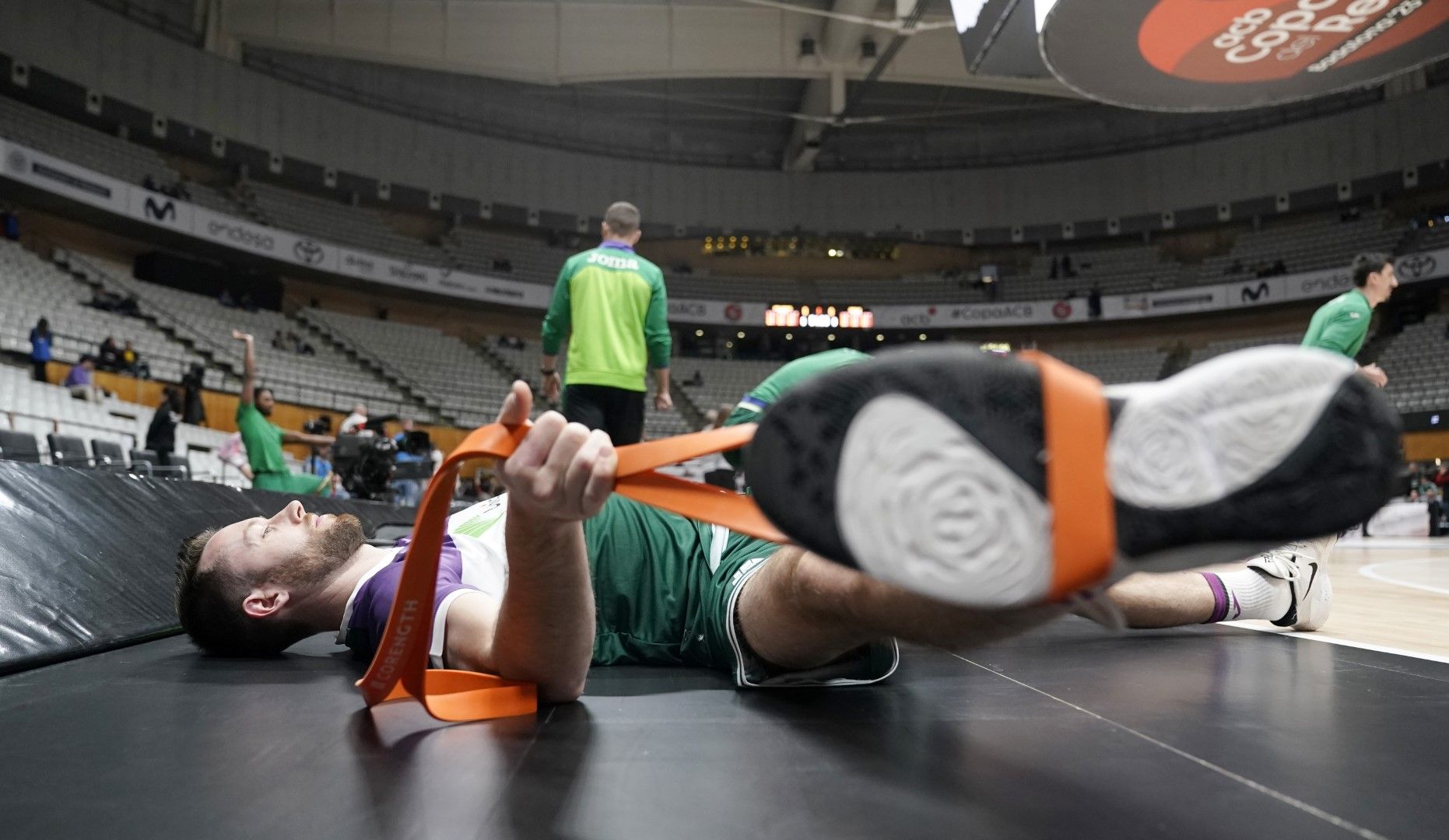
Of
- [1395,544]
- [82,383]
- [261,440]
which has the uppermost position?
[82,383]

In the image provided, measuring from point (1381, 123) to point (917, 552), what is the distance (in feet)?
75.4

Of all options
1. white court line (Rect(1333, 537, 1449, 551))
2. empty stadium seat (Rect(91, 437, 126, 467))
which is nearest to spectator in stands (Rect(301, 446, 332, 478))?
empty stadium seat (Rect(91, 437, 126, 467))

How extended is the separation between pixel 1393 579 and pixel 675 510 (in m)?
5.01

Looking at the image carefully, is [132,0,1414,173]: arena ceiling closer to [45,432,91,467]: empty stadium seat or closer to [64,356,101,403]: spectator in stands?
[64,356,101,403]: spectator in stands

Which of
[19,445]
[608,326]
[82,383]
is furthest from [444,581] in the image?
[82,383]

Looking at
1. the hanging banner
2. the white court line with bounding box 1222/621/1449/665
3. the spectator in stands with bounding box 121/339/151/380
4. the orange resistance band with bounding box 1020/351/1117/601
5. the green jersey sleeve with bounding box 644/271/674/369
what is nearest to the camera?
the orange resistance band with bounding box 1020/351/1117/601

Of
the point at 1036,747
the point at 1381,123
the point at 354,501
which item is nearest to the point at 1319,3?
the point at 1036,747

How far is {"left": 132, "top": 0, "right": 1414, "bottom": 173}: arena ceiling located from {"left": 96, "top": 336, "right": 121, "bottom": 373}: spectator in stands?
21.3 ft

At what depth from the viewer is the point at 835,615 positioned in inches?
43.2

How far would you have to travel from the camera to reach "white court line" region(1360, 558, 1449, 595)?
3830 millimetres

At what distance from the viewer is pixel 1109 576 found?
65 centimetres

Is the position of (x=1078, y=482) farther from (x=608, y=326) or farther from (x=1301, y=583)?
(x=608, y=326)

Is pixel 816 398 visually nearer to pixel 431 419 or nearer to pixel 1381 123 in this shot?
pixel 431 419

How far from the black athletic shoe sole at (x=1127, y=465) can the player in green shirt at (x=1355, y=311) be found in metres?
3.06
